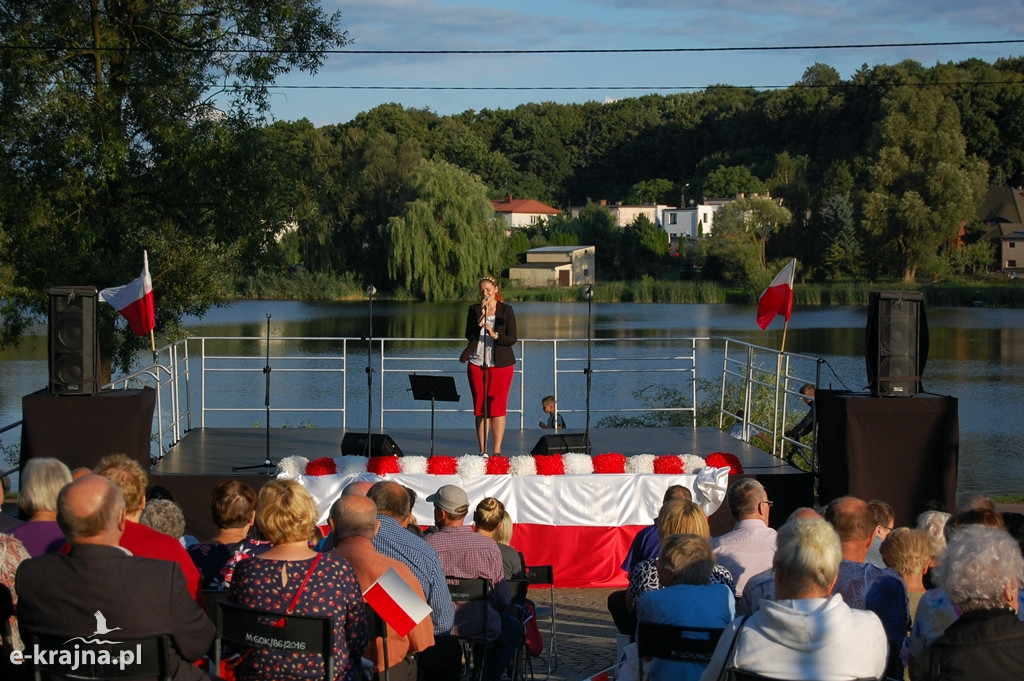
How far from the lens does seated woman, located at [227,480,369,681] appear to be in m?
3.38

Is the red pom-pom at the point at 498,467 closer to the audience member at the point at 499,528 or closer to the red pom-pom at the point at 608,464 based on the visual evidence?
the red pom-pom at the point at 608,464

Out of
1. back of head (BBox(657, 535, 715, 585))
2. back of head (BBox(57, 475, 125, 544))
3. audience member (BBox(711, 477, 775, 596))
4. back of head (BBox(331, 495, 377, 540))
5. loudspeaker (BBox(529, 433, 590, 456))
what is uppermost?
back of head (BBox(57, 475, 125, 544))

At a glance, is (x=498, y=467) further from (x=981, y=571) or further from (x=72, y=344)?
(x=981, y=571)

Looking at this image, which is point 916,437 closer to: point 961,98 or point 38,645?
point 38,645

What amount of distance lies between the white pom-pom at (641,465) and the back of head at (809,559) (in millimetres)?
4858

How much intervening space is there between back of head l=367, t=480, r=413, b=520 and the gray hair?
2.34m

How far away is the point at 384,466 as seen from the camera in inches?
307

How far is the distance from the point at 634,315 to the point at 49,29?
27374 mm

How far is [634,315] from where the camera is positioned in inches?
1485

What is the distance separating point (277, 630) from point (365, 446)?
16.8 ft

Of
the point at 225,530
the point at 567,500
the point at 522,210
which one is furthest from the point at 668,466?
the point at 522,210

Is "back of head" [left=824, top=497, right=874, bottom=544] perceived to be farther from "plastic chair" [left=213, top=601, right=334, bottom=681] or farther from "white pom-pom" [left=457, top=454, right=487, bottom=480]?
"white pom-pom" [left=457, top=454, right=487, bottom=480]

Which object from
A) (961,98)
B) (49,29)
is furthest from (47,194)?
(961,98)

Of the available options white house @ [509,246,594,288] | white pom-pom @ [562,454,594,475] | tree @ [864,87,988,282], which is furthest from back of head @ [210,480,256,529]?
tree @ [864,87,988,282]
